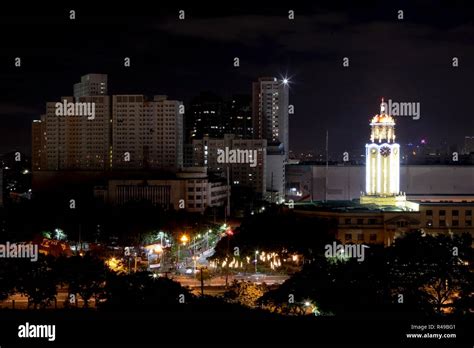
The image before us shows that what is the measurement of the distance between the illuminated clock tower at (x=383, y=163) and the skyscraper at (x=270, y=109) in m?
21.5

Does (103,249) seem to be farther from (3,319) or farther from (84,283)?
(3,319)

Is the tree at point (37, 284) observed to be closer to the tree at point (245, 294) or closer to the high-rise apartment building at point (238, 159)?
the tree at point (245, 294)

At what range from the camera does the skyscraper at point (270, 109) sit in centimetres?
4947

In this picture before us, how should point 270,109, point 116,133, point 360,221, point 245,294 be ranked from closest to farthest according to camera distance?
point 245,294, point 360,221, point 116,133, point 270,109

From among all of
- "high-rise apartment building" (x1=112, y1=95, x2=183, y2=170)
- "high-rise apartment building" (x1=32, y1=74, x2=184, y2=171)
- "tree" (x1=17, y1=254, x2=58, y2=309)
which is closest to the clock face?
"tree" (x1=17, y1=254, x2=58, y2=309)

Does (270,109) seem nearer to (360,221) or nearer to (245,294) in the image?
(360,221)

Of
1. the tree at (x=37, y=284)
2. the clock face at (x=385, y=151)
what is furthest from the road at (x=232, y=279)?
the clock face at (x=385, y=151)

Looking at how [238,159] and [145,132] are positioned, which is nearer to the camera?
[145,132]

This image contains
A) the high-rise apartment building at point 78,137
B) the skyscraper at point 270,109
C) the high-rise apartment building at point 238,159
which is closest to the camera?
the high-rise apartment building at point 78,137

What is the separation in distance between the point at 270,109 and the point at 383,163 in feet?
75.2

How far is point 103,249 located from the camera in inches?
893

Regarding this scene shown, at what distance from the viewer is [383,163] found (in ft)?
90.6

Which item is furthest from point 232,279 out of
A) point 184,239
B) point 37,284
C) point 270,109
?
point 270,109

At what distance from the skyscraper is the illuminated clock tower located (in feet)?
70.4
